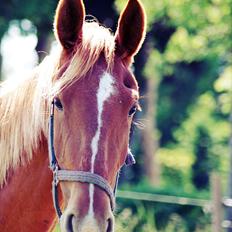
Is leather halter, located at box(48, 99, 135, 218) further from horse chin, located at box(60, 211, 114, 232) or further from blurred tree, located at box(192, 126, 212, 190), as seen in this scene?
blurred tree, located at box(192, 126, 212, 190)

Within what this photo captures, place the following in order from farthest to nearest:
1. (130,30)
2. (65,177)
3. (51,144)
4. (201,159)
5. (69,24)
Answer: (201,159) → (130,30) → (69,24) → (51,144) → (65,177)

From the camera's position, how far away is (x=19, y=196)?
401 centimetres

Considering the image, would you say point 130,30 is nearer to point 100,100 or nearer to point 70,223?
point 100,100

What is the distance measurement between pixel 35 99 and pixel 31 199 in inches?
20.3

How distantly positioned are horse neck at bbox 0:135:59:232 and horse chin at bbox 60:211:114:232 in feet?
1.66

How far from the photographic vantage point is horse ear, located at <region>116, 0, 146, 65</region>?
4.04 metres

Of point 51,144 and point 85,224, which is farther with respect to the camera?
point 51,144

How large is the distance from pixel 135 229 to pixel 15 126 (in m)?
5.69

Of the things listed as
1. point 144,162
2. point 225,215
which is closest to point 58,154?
point 225,215

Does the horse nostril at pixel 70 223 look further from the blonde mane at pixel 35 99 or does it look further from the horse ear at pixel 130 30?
the horse ear at pixel 130 30

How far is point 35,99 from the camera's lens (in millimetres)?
4008

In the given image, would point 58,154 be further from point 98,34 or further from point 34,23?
point 34,23

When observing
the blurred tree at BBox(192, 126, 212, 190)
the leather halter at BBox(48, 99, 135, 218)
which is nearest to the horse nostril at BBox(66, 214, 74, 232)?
the leather halter at BBox(48, 99, 135, 218)

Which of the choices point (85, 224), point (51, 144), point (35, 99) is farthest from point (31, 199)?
point (85, 224)
